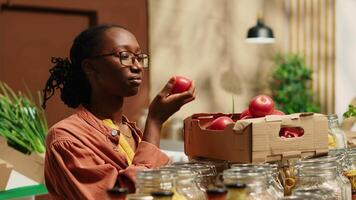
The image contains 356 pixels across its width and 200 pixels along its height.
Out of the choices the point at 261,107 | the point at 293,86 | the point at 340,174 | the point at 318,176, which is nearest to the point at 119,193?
the point at 318,176

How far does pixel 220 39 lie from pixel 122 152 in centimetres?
557

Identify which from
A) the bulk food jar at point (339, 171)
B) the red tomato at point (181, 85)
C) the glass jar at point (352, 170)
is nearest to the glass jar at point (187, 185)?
the bulk food jar at point (339, 171)

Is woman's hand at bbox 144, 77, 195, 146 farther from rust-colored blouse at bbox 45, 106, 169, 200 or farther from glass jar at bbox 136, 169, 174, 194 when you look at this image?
glass jar at bbox 136, 169, 174, 194

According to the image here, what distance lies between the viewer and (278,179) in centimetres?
157

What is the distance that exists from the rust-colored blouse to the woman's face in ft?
0.41

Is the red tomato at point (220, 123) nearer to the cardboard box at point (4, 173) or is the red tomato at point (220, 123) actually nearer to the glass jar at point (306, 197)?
the glass jar at point (306, 197)

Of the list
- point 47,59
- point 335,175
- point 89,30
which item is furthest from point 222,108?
point 335,175

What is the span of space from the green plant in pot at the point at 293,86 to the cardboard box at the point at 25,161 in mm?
5086

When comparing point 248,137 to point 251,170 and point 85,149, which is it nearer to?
point 251,170

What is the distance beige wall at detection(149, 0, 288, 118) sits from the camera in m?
6.65

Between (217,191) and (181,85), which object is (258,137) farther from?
(217,191)

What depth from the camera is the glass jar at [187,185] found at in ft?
4.22

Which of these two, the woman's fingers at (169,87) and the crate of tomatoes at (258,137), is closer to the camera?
the crate of tomatoes at (258,137)

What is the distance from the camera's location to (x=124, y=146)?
6.36 feet
